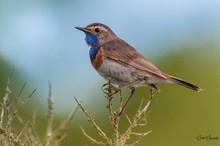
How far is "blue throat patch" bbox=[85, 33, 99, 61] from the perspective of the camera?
8.71 m

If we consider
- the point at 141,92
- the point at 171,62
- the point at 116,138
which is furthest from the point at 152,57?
the point at 116,138

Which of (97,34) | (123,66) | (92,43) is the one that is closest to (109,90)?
(123,66)

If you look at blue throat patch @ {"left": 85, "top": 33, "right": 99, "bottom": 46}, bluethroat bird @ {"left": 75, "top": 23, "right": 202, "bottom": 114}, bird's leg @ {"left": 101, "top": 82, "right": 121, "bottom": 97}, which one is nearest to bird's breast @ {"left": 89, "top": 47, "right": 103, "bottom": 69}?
bluethroat bird @ {"left": 75, "top": 23, "right": 202, "bottom": 114}

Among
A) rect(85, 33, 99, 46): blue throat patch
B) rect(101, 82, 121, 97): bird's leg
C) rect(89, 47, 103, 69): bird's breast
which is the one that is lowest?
rect(101, 82, 121, 97): bird's leg

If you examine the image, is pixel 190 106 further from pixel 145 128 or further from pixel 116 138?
pixel 116 138

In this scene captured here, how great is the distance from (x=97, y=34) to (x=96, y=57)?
73 cm

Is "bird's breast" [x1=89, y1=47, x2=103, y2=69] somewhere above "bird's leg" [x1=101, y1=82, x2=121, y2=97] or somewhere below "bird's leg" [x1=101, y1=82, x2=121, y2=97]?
above

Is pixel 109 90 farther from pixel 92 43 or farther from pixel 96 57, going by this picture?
pixel 92 43

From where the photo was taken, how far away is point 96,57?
28.2 ft

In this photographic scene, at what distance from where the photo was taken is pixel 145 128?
1783 cm

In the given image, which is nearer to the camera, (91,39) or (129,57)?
(129,57)

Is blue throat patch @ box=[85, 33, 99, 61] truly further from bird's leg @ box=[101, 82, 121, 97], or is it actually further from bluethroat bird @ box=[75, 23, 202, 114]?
bird's leg @ box=[101, 82, 121, 97]

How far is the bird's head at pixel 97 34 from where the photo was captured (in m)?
9.09

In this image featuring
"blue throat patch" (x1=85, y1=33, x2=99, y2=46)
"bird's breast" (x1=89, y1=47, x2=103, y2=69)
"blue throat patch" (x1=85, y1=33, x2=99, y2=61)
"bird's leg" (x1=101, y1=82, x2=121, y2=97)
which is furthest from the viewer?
"blue throat patch" (x1=85, y1=33, x2=99, y2=46)
